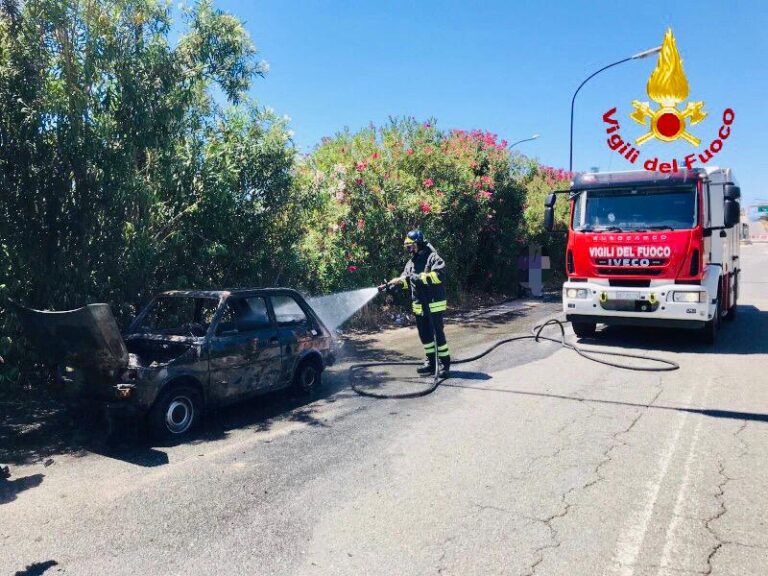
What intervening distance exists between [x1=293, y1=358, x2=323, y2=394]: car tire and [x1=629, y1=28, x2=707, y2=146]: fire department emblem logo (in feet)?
32.5

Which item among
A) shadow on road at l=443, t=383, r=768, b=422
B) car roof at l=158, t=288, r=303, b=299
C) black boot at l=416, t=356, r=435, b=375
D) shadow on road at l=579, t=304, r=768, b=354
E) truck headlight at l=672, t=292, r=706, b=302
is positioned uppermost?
car roof at l=158, t=288, r=303, b=299


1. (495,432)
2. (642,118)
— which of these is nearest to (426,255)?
(495,432)

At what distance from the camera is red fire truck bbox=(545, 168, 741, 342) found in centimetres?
889

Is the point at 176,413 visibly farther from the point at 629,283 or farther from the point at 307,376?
the point at 629,283

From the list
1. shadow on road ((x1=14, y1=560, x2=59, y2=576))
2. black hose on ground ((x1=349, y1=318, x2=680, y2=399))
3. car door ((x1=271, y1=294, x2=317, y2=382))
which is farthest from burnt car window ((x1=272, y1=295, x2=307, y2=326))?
shadow on road ((x1=14, y1=560, x2=59, y2=576))

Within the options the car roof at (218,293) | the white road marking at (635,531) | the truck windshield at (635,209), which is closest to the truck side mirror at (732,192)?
the truck windshield at (635,209)

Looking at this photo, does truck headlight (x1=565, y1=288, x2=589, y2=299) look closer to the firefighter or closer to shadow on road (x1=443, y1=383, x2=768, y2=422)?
the firefighter

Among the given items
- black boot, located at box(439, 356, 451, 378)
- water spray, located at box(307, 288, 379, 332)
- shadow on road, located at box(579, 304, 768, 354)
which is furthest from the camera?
water spray, located at box(307, 288, 379, 332)

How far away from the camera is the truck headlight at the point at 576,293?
9725 mm

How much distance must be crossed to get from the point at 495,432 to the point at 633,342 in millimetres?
5876

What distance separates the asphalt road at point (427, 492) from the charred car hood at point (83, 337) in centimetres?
81

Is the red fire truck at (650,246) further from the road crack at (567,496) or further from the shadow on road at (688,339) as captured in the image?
the road crack at (567,496)

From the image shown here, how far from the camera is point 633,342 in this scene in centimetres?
1018

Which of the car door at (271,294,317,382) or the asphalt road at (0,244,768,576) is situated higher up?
the car door at (271,294,317,382)
